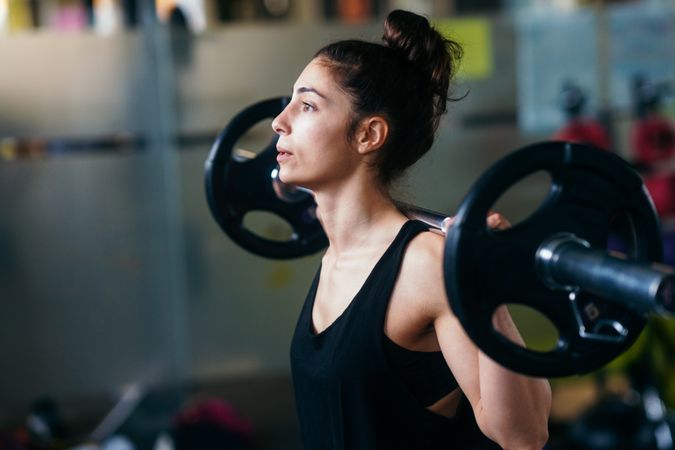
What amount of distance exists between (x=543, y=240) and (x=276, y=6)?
4192 mm

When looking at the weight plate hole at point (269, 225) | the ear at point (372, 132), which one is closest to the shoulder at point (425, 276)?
the ear at point (372, 132)

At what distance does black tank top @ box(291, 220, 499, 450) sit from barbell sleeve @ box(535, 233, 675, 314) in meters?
0.26

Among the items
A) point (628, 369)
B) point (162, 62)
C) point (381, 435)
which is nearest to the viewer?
point (381, 435)

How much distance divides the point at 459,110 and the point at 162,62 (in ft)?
3.47

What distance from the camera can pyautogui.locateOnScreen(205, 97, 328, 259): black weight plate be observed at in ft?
4.31

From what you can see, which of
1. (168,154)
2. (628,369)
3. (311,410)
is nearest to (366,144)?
(311,410)

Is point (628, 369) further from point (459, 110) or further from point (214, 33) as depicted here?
point (214, 33)

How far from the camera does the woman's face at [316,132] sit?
1.07 m

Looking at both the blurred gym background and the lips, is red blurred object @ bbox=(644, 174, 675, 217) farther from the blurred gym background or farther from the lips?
the lips

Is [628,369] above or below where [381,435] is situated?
below

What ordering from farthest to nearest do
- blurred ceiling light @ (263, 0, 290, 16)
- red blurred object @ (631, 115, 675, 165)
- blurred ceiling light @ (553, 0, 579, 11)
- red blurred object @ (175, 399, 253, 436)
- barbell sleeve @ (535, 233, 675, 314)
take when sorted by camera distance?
1. blurred ceiling light @ (263, 0, 290, 16)
2. blurred ceiling light @ (553, 0, 579, 11)
3. red blurred object @ (631, 115, 675, 165)
4. red blurred object @ (175, 399, 253, 436)
5. barbell sleeve @ (535, 233, 675, 314)

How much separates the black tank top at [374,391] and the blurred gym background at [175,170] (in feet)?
7.62

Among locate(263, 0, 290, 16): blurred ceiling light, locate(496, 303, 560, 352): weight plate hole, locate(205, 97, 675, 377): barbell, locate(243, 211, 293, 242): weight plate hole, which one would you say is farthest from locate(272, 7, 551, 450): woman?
locate(263, 0, 290, 16): blurred ceiling light

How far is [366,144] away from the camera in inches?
42.4
